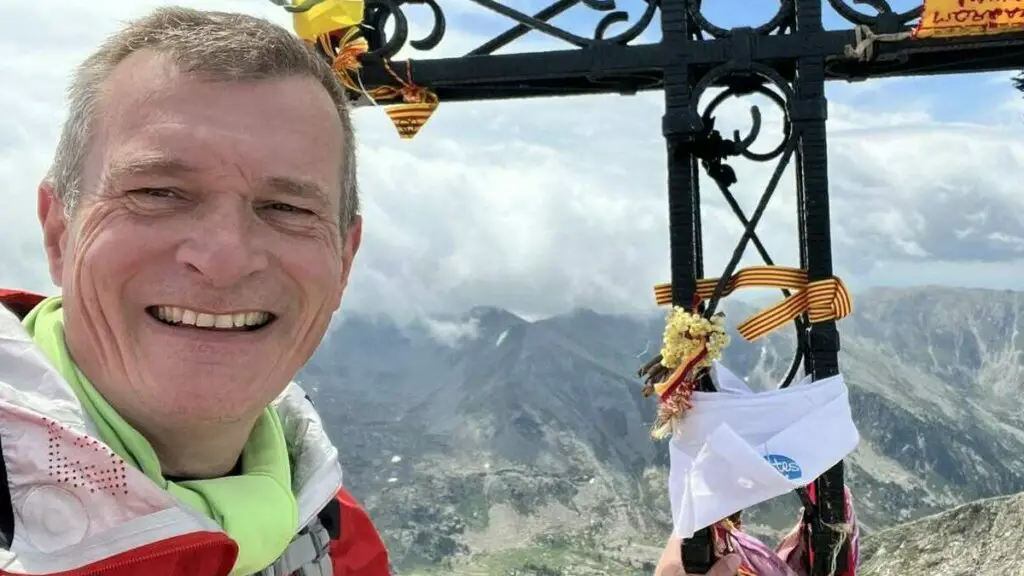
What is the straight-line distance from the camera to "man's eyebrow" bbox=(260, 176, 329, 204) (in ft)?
4.74

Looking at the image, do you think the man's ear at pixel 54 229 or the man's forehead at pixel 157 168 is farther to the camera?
the man's ear at pixel 54 229

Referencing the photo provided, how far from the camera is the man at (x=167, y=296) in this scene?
130 centimetres

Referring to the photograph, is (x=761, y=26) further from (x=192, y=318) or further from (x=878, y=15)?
(x=192, y=318)

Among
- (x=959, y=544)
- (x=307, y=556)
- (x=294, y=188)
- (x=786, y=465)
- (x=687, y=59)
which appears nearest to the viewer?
(x=294, y=188)

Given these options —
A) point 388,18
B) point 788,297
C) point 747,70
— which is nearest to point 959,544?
point 788,297

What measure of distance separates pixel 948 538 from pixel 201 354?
491 cm

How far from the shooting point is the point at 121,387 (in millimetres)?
1427

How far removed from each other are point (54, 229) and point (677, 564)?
8.15 feet

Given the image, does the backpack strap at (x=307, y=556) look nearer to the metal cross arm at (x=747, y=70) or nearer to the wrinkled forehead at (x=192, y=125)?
the wrinkled forehead at (x=192, y=125)

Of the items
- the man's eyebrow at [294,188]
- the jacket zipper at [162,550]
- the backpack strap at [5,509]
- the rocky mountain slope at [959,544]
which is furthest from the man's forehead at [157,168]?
the rocky mountain slope at [959,544]

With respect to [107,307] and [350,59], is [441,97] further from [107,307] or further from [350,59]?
[107,307]

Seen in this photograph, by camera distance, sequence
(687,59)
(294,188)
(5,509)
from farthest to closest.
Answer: (687,59)
(294,188)
(5,509)

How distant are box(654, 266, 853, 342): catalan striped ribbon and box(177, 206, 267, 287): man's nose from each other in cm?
219

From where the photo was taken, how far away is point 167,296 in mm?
1379
